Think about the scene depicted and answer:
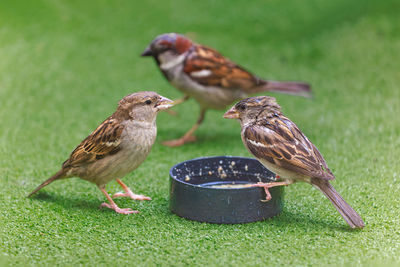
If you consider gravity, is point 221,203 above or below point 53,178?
below

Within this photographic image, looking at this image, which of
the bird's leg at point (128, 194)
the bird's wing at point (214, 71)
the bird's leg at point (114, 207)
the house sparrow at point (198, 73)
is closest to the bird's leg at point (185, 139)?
the house sparrow at point (198, 73)

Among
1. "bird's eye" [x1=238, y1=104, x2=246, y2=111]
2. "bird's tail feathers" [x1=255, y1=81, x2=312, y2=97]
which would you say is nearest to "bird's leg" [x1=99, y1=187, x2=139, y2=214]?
"bird's eye" [x1=238, y1=104, x2=246, y2=111]

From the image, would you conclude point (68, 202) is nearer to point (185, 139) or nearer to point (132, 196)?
point (132, 196)

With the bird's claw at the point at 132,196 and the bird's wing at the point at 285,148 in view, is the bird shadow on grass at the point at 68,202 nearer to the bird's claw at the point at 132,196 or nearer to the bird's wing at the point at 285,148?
the bird's claw at the point at 132,196

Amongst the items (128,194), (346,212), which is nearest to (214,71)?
(128,194)

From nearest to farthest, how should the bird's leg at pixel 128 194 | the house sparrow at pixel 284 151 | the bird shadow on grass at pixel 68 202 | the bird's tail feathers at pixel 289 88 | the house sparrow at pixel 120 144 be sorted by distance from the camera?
the house sparrow at pixel 284 151, the house sparrow at pixel 120 144, the bird shadow on grass at pixel 68 202, the bird's leg at pixel 128 194, the bird's tail feathers at pixel 289 88
